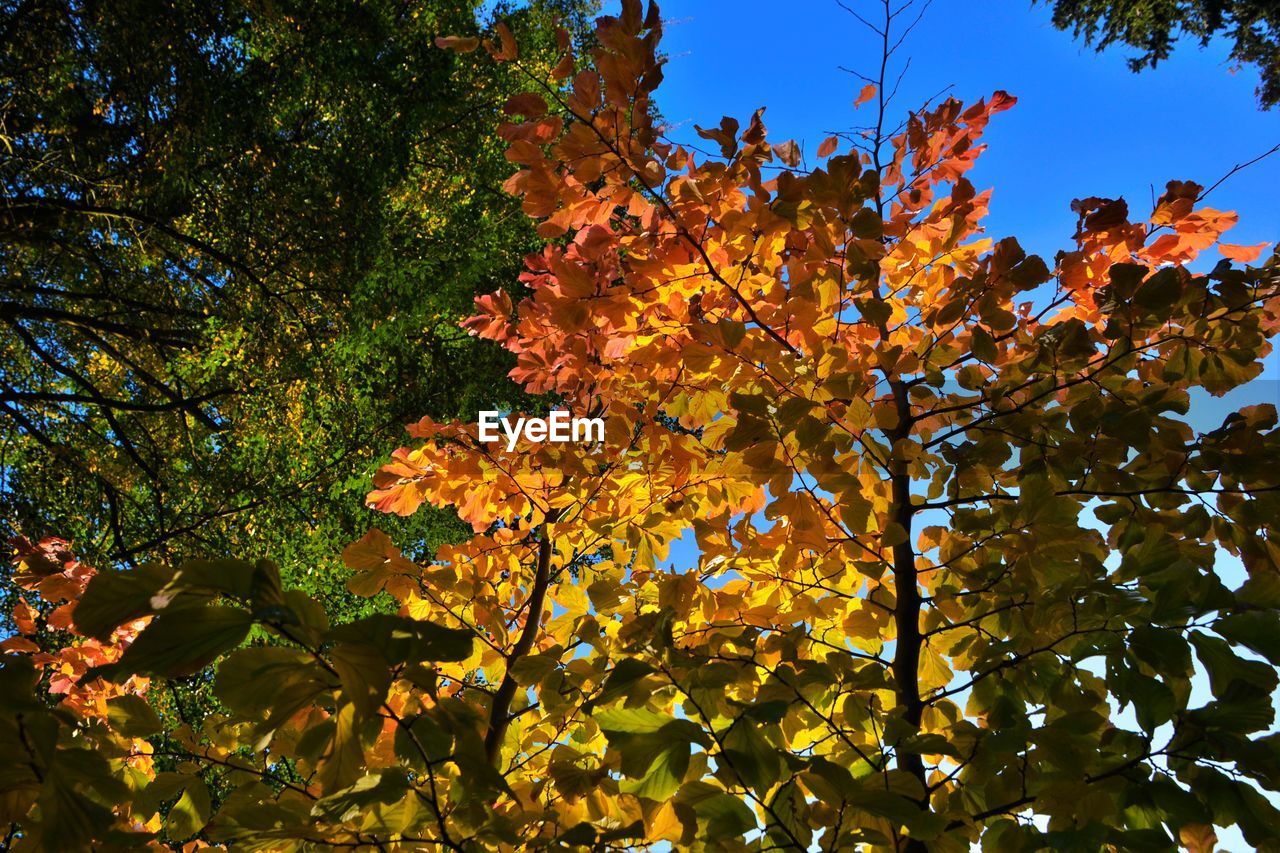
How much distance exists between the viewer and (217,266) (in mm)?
4746

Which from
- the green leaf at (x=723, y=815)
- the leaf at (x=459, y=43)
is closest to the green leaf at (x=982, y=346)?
the green leaf at (x=723, y=815)

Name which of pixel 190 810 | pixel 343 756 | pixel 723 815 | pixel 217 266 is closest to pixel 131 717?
pixel 190 810

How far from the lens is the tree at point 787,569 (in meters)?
0.74

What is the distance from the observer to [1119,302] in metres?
1.20

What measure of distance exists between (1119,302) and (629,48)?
910 millimetres

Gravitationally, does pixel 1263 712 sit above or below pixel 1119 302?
below

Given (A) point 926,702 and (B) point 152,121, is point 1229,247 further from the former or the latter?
(B) point 152,121

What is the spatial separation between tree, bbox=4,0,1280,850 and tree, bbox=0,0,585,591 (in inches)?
119

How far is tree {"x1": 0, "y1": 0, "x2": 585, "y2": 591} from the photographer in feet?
12.8

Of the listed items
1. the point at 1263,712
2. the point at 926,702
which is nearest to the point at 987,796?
the point at 926,702

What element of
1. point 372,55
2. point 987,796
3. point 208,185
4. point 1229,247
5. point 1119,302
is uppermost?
point 372,55

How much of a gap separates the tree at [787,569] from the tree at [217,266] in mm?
3023

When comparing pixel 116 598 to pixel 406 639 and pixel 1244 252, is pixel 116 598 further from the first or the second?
pixel 1244 252

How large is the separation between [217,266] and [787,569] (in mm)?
4768
